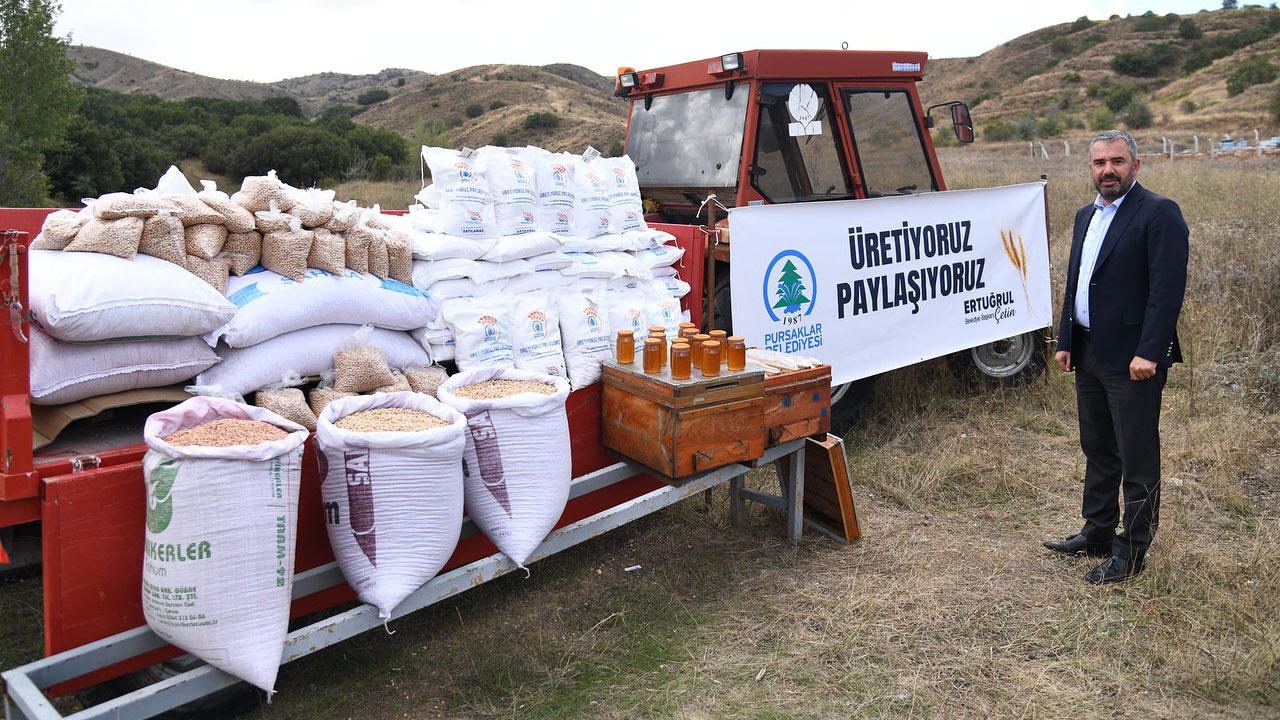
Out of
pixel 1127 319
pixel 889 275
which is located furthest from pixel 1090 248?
pixel 889 275

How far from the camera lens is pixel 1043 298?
6891 millimetres

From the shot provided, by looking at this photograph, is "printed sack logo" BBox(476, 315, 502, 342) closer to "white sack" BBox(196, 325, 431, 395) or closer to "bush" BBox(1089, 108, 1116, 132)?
"white sack" BBox(196, 325, 431, 395)

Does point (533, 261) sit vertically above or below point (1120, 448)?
above

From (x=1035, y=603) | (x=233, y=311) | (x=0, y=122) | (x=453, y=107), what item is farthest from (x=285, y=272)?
(x=453, y=107)

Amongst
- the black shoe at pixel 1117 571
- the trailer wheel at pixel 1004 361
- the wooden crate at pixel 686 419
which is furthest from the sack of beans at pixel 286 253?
the trailer wheel at pixel 1004 361

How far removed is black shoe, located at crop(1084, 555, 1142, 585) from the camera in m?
3.78

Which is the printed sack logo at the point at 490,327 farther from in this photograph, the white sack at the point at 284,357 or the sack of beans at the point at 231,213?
the sack of beans at the point at 231,213

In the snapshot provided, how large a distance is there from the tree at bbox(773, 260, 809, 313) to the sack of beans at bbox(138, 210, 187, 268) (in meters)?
2.94

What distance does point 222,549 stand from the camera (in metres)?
2.46

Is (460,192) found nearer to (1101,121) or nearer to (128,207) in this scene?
(128,207)

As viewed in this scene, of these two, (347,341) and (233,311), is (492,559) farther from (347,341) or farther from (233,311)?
(233,311)

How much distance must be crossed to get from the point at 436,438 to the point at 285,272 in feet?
3.60

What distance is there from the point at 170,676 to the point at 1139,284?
3896 millimetres

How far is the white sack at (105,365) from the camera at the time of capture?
2764 millimetres
